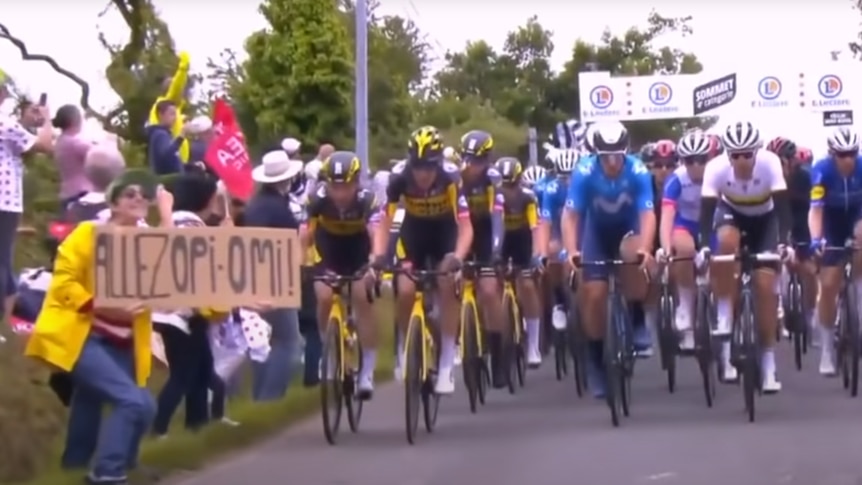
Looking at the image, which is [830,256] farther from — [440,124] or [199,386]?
[440,124]

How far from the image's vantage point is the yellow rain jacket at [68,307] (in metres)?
9.91

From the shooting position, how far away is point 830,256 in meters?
14.8

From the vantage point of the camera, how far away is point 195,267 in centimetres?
1042

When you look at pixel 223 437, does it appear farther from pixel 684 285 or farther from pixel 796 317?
pixel 796 317

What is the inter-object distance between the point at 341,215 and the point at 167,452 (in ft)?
7.93

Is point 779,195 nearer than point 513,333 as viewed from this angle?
Yes

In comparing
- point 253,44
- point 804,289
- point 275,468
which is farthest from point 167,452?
point 253,44

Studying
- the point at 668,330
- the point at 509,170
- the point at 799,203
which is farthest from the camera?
the point at 799,203

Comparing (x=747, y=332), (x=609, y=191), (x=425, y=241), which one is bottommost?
(x=747, y=332)

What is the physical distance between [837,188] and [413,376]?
405 centimetres

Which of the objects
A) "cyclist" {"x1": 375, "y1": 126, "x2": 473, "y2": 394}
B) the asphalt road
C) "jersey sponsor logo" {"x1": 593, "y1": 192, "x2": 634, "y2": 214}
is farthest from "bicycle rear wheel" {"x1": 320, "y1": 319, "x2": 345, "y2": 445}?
"jersey sponsor logo" {"x1": 593, "y1": 192, "x2": 634, "y2": 214}

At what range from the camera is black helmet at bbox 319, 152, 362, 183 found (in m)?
13.0

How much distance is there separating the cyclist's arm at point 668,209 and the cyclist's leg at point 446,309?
1508 mm

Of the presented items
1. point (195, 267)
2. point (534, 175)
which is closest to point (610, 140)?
point (195, 267)
